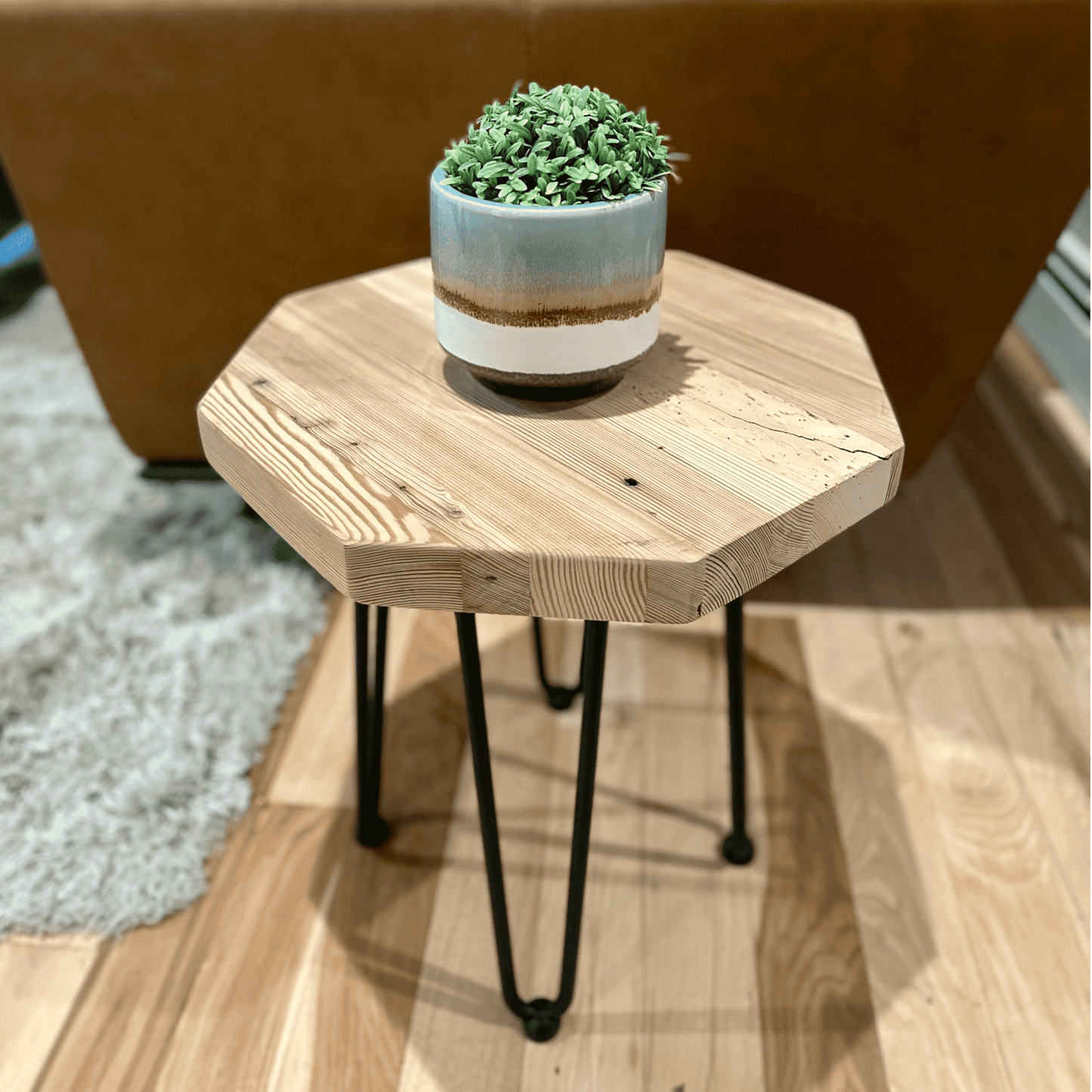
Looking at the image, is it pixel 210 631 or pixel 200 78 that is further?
pixel 210 631

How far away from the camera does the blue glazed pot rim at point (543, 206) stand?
0.55 meters

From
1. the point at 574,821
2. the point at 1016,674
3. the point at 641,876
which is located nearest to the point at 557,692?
the point at 641,876

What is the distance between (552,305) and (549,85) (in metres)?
0.53

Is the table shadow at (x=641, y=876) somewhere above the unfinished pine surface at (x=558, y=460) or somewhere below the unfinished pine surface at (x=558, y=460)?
below

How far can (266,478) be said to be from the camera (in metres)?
0.58

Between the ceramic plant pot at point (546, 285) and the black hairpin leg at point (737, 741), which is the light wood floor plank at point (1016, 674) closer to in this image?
the black hairpin leg at point (737, 741)

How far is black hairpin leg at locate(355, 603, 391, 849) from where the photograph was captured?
85cm

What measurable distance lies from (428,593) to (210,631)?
0.81 m

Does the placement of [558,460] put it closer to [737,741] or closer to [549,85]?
[737,741]

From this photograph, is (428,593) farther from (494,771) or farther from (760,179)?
(760,179)

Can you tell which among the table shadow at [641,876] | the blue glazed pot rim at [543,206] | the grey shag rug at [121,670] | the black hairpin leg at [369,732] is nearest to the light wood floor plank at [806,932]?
the table shadow at [641,876]

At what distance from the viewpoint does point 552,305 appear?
587 mm

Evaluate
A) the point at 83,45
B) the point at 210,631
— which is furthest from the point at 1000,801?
the point at 83,45

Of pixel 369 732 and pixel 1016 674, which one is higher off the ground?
pixel 369 732
